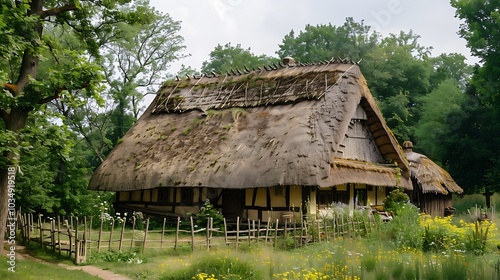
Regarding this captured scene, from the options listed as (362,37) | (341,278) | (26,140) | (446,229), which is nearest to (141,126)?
(26,140)

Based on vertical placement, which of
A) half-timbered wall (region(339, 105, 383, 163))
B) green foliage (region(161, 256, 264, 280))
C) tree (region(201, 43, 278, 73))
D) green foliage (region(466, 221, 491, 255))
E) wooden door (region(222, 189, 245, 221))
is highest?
tree (region(201, 43, 278, 73))

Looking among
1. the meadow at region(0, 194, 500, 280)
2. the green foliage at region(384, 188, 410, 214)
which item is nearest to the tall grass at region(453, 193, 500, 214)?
the green foliage at region(384, 188, 410, 214)

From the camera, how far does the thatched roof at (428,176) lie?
965 inches

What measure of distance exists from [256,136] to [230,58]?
33712mm

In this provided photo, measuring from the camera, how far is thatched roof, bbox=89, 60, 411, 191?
1716 cm

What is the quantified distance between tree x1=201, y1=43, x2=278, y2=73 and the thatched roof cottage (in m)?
23.6

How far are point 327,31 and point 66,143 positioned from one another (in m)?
38.3

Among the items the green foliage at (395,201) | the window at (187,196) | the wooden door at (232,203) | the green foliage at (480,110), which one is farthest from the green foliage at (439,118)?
the window at (187,196)

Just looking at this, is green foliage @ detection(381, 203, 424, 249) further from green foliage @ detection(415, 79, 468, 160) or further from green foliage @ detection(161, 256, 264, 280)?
green foliage @ detection(415, 79, 468, 160)

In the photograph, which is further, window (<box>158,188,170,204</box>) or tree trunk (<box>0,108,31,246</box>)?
window (<box>158,188,170,204</box>)

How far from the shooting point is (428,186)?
80.3ft

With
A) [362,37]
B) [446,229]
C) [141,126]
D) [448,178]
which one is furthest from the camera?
[362,37]

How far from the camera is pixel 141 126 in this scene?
2452cm

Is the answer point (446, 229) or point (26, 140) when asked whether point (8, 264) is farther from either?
point (446, 229)
